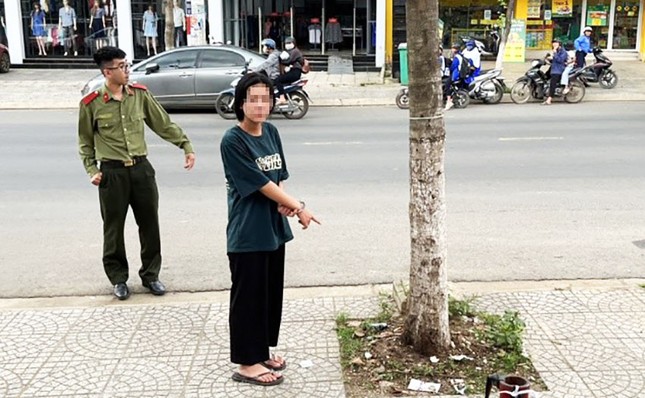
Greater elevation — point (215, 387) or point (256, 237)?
point (256, 237)

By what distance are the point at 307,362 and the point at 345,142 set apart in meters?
8.51

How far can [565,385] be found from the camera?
4008mm

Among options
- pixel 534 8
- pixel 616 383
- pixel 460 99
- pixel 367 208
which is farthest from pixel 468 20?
pixel 616 383

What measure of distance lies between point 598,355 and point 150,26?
2533 centimetres

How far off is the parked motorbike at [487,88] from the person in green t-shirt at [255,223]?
1392cm

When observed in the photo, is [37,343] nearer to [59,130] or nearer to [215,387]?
[215,387]

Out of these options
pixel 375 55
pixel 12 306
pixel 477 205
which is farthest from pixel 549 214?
pixel 375 55

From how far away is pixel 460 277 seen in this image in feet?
20.0

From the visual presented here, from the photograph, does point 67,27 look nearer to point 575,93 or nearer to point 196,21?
point 196,21

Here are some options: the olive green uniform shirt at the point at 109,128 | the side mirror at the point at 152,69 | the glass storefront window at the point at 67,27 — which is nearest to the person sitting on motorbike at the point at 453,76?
the side mirror at the point at 152,69

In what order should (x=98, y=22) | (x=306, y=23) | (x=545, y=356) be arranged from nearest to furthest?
(x=545, y=356) < (x=98, y=22) < (x=306, y=23)

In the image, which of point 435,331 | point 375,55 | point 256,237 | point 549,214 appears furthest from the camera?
point 375,55

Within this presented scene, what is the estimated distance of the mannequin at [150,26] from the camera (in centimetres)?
2702

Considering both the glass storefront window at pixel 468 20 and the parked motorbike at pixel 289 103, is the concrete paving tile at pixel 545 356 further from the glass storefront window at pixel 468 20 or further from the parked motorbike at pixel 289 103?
the glass storefront window at pixel 468 20
